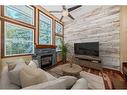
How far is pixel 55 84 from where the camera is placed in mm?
1297

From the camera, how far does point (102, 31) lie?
2078 millimetres

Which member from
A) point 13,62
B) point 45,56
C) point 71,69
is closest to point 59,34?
point 45,56

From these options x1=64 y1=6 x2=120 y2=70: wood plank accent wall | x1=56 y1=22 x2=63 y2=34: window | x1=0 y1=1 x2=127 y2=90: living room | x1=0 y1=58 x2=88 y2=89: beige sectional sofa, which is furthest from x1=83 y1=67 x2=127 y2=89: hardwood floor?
x1=56 y1=22 x2=63 y2=34: window

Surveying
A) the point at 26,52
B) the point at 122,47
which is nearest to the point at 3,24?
the point at 26,52

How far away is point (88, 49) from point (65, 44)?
1.32ft

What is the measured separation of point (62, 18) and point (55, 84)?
1.22 metres

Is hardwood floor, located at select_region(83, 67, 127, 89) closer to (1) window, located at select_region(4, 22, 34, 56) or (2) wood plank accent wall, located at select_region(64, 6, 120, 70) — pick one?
(2) wood plank accent wall, located at select_region(64, 6, 120, 70)

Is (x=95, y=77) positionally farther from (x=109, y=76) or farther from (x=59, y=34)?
(x=59, y=34)

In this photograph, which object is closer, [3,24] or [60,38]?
[3,24]

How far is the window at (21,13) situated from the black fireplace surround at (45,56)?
1.66 ft

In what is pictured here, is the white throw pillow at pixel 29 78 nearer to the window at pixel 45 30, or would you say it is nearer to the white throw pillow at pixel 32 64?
the white throw pillow at pixel 32 64

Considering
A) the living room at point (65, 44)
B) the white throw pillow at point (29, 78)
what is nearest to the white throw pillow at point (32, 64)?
the living room at point (65, 44)

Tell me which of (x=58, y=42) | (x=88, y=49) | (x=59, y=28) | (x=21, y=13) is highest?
(x=21, y=13)
